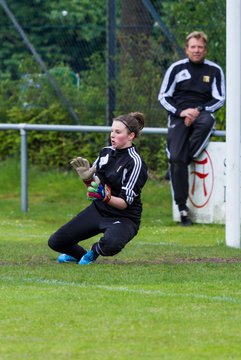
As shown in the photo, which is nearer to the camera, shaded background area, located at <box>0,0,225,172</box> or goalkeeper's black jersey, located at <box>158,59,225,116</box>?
goalkeeper's black jersey, located at <box>158,59,225,116</box>

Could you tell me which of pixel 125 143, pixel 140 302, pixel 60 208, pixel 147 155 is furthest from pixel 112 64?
pixel 140 302

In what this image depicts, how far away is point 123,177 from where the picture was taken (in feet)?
32.2

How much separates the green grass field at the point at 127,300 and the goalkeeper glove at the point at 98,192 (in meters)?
0.59

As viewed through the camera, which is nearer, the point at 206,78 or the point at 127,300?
the point at 127,300

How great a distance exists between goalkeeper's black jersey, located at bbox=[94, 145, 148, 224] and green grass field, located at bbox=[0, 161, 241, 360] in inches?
18.2

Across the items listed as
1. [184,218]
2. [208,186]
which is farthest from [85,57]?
[184,218]

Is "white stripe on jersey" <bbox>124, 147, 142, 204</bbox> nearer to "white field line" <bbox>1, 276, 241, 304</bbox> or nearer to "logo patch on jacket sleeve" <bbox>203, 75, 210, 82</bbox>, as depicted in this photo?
"white field line" <bbox>1, 276, 241, 304</bbox>

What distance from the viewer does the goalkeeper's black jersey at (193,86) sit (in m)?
14.0

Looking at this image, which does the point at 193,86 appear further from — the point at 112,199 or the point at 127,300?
the point at 127,300

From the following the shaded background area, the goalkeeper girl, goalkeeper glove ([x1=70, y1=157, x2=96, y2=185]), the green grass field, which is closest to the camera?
the green grass field

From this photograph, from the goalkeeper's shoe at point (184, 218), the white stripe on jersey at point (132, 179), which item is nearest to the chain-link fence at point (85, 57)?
the goalkeeper's shoe at point (184, 218)

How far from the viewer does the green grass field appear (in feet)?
21.0

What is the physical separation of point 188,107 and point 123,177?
4380 millimetres

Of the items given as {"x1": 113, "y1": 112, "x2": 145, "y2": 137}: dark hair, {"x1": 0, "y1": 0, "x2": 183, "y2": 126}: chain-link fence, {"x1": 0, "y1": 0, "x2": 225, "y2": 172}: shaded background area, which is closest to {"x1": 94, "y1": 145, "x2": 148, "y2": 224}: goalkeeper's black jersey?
{"x1": 113, "y1": 112, "x2": 145, "y2": 137}: dark hair
